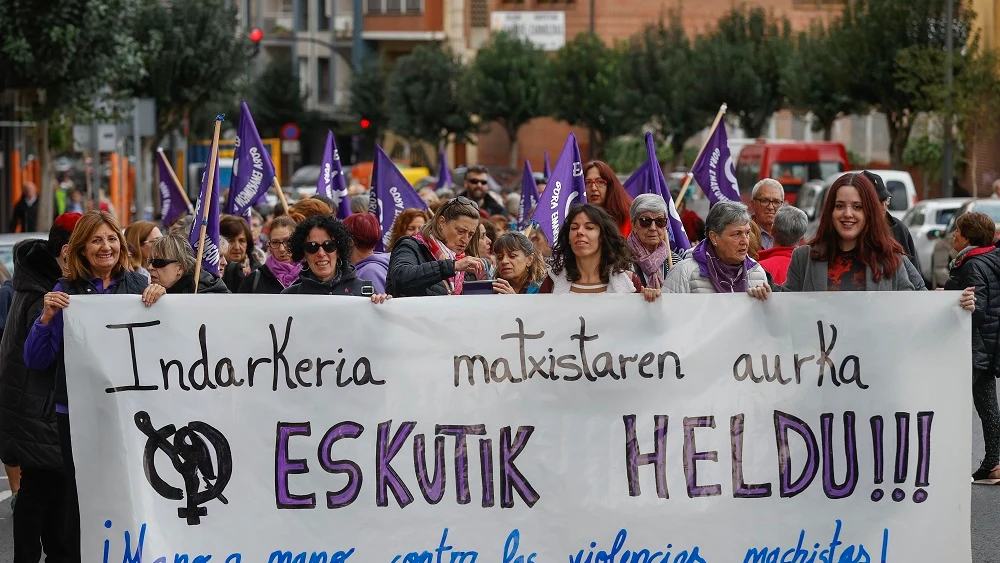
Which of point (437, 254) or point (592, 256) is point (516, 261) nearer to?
point (437, 254)

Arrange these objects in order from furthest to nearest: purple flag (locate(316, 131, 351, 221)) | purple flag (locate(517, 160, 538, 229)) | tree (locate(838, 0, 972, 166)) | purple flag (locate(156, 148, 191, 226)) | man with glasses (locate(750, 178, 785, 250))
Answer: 1. tree (locate(838, 0, 972, 166))
2. purple flag (locate(156, 148, 191, 226))
3. purple flag (locate(517, 160, 538, 229))
4. purple flag (locate(316, 131, 351, 221))
5. man with glasses (locate(750, 178, 785, 250))

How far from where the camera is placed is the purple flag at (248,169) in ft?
36.3

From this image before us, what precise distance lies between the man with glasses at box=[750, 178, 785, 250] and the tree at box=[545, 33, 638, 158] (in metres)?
44.7

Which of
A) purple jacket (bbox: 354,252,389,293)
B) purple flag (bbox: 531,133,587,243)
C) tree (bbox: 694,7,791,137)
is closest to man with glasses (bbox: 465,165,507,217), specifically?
purple flag (bbox: 531,133,587,243)

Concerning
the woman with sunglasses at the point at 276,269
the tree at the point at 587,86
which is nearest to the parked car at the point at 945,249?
the woman with sunglasses at the point at 276,269

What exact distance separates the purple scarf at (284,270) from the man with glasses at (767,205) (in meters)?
2.56

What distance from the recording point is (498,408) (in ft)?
19.4

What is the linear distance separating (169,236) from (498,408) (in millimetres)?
2025

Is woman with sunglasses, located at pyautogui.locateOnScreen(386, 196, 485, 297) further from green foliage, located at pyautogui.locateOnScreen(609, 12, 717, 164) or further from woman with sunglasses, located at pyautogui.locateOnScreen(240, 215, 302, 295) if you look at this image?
green foliage, located at pyautogui.locateOnScreen(609, 12, 717, 164)

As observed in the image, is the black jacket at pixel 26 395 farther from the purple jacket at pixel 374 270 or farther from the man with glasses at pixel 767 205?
the man with glasses at pixel 767 205

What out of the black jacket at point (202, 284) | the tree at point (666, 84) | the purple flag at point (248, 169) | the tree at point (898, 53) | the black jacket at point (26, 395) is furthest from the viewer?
the tree at point (666, 84)

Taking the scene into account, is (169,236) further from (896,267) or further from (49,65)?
(49,65)

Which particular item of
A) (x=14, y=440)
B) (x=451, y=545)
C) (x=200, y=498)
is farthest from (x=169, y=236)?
(x=451, y=545)

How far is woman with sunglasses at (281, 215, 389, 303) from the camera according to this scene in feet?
21.2
